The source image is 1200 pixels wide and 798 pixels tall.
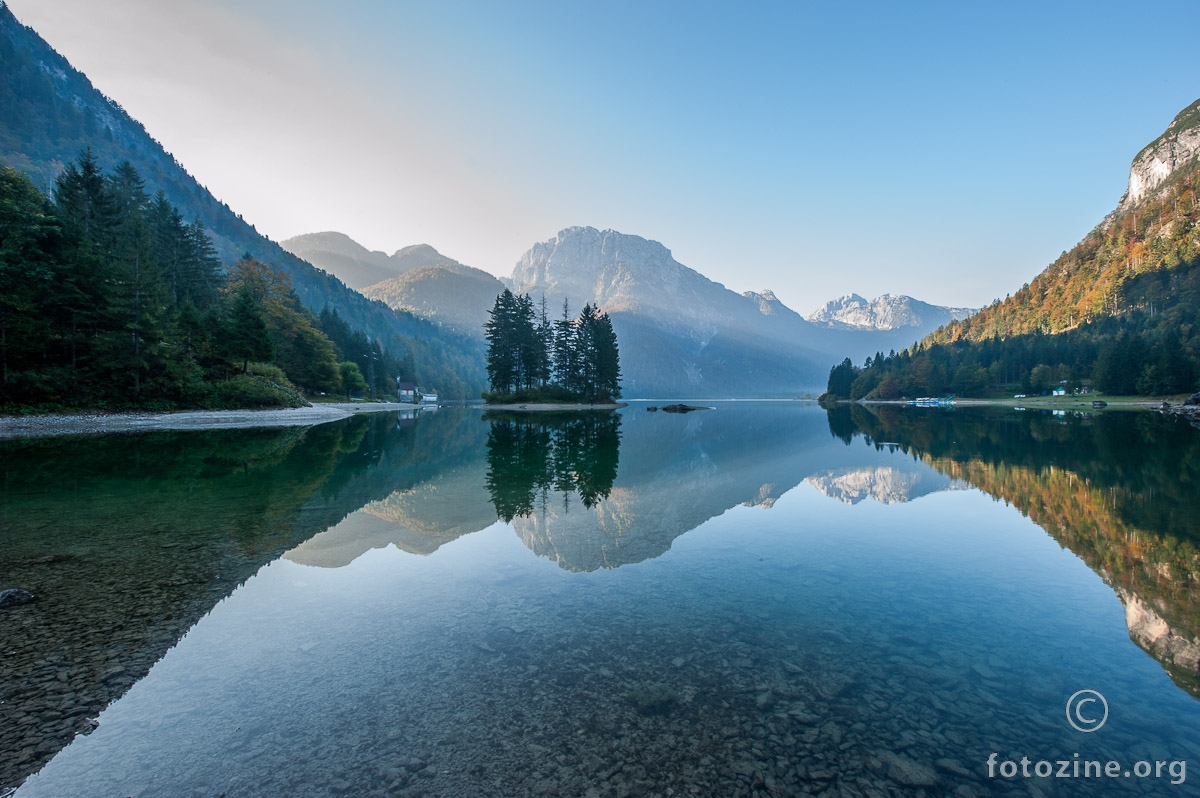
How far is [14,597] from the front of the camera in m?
8.25

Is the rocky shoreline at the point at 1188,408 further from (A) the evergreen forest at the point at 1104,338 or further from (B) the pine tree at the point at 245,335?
(B) the pine tree at the point at 245,335

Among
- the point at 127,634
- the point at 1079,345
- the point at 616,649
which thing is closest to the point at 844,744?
the point at 616,649

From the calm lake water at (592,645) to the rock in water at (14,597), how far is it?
365mm

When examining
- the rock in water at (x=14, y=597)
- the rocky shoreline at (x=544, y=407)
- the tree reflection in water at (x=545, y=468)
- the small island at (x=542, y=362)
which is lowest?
the tree reflection in water at (x=545, y=468)

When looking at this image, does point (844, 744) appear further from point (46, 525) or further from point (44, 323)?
point (44, 323)

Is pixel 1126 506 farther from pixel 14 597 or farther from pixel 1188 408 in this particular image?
pixel 1188 408

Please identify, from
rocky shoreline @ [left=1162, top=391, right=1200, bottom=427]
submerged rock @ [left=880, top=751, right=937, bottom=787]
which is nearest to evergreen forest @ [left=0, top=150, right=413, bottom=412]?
submerged rock @ [left=880, top=751, right=937, bottom=787]

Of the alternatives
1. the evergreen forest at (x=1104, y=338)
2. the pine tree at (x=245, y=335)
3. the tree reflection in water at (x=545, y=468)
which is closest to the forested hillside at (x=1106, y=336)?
the evergreen forest at (x=1104, y=338)

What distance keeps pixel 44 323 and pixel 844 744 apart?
58.1 meters

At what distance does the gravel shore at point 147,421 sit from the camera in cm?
3456

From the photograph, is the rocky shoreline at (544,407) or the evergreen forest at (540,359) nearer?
the rocky shoreline at (544,407)

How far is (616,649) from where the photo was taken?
23.4 feet

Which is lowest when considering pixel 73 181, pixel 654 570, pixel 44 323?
pixel 654 570

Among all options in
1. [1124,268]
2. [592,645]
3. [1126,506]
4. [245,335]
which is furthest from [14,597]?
[1124,268]
